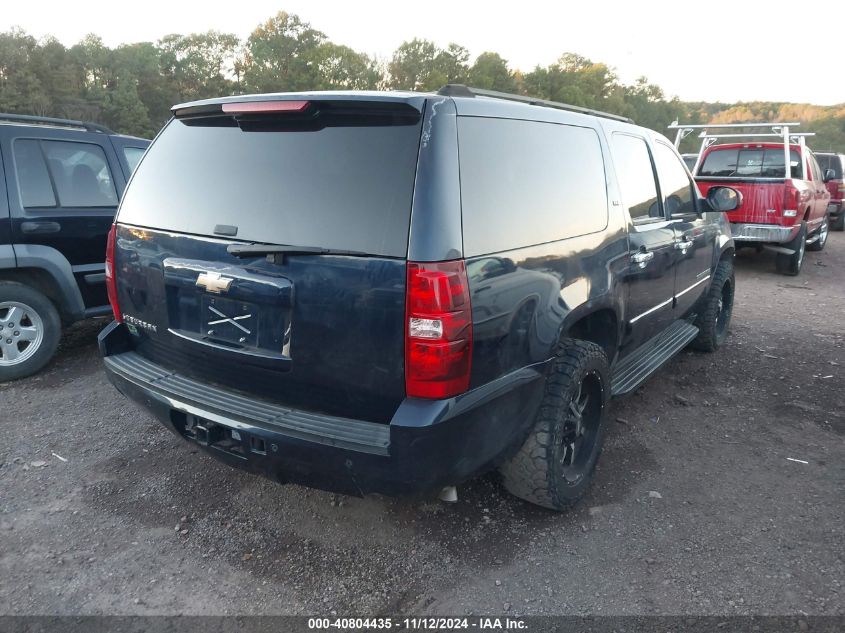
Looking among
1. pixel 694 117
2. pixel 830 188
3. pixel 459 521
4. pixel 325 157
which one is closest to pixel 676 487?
pixel 459 521

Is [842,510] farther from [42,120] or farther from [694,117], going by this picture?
[694,117]

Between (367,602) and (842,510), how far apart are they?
7.88 ft

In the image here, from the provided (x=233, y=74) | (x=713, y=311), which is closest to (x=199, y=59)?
(x=233, y=74)

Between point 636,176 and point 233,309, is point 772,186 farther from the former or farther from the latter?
point 233,309

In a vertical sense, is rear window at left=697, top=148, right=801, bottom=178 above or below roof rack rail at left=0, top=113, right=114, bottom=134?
below

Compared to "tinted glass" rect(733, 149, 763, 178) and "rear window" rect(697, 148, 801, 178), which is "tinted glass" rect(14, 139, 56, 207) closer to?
"rear window" rect(697, 148, 801, 178)

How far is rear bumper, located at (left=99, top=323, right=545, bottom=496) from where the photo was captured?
223 cm

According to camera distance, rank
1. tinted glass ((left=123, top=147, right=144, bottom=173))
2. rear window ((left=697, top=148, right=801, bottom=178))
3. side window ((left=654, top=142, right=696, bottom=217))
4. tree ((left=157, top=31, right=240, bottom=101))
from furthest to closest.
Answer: tree ((left=157, top=31, right=240, bottom=101)), rear window ((left=697, top=148, right=801, bottom=178)), tinted glass ((left=123, top=147, right=144, bottom=173)), side window ((left=654, top=142, right=696, bottom=217))

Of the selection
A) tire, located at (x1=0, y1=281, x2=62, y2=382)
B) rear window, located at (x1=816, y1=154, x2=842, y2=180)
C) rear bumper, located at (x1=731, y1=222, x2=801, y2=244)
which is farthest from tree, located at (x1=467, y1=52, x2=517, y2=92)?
tire, located at (x1=0, y1=281, x2=62, y2=382)

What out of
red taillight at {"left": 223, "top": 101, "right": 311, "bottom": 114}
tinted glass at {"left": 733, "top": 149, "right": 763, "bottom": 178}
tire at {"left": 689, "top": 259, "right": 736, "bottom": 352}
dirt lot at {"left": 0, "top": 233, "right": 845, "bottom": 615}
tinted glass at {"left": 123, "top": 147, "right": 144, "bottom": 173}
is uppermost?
red taillight at {"left": 223, "top": 101, "right": 311, "bottom": 114}

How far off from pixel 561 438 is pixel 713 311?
321 centimetres

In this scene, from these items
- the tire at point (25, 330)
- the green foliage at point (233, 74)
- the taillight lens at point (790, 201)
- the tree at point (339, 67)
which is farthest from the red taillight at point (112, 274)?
the tree at point (339, 67)

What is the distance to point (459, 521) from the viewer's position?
3.05 m

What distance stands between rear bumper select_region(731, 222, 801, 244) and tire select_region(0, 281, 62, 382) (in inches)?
331
